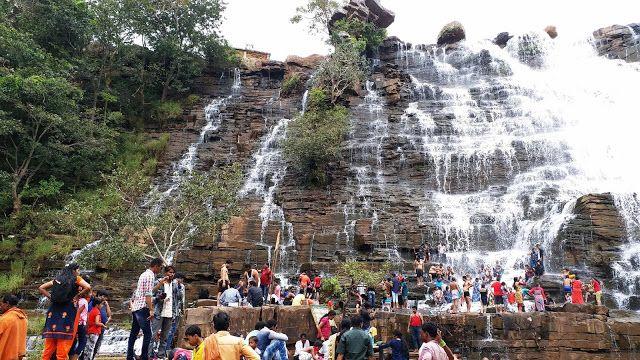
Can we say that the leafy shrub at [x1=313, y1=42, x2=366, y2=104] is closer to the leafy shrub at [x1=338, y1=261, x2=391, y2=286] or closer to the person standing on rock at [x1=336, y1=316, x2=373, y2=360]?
the leafy shrub at [x1=338, y1=261, x2=391, y2=286]

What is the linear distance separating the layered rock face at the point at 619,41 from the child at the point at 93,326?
4462 cm

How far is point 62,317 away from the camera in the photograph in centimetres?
625

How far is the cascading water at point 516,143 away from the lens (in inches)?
814

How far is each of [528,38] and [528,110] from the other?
601 inches

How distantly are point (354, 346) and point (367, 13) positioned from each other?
130 feet

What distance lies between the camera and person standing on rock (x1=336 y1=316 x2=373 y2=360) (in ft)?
20.8

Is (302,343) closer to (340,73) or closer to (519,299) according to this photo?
(519,299)

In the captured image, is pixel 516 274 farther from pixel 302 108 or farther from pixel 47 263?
pixel 302 108

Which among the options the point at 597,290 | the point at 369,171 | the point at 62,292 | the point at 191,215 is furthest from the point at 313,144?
the point at 62,292

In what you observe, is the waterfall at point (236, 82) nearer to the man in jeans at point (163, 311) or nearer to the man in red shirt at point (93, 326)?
the man in jeans at point (163, 311)

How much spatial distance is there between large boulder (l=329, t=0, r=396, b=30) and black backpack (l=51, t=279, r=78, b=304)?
36.9 meters

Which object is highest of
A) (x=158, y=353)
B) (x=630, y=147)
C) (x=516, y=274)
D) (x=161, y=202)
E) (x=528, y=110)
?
(x=528, y=110)

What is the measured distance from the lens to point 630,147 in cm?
2788

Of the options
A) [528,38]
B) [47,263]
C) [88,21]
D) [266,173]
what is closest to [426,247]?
[266,173]
